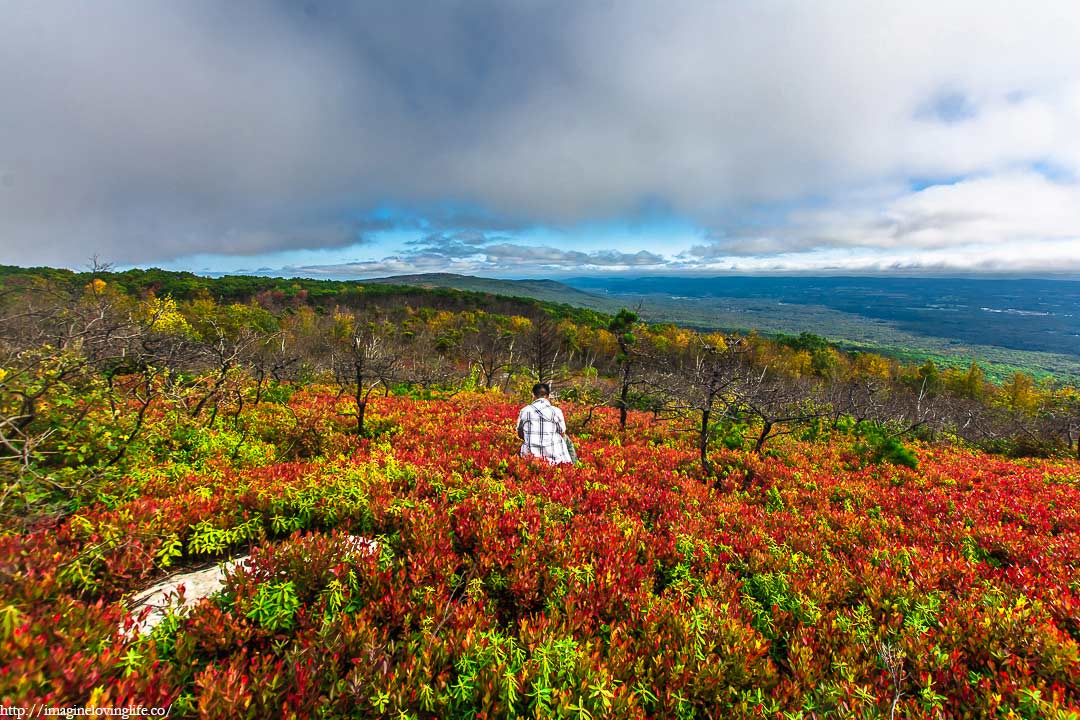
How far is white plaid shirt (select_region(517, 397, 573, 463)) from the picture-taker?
751 centimetres

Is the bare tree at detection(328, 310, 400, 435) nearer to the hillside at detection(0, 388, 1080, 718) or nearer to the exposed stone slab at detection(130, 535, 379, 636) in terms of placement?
the hillside at detection(0, 388, 1080, 718)

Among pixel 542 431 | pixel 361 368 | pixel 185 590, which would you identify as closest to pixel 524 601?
pixel 185 590

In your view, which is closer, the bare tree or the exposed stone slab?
the exposed stone slab

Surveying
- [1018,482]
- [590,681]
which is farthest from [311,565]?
[1018,482]

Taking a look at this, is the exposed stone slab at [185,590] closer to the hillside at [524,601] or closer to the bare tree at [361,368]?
the hillside at [524,601]

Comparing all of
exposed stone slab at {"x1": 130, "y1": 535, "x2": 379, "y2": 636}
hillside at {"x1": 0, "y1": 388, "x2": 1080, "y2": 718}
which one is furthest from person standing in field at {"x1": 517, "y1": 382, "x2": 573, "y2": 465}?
exposed stone slab at {"x1": 130, "y1": 535, "x2": 379, "y2": 636}

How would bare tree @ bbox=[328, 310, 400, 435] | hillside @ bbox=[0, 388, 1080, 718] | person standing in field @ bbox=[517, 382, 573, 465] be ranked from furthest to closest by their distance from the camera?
bare tree @ bbox=[328, 310, 400, 435] → person standing in field @ bbox=[517, 382, 573, 465] → hillside @ bbox=[0, 388, 1080, 718]

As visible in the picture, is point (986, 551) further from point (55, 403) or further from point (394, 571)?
point (55, 403)

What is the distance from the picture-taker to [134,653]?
2348mm

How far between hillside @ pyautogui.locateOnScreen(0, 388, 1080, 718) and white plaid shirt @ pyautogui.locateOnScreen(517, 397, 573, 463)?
3.62 ft

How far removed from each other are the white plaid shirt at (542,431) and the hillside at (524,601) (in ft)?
3.62

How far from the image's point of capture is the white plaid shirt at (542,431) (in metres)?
7.51

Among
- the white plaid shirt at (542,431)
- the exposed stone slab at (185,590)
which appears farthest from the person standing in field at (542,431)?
the exposed stone slab at (185,590)

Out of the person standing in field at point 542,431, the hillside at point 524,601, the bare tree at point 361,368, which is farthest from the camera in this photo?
the bare tree at point 361,368
